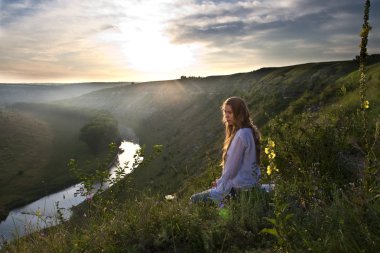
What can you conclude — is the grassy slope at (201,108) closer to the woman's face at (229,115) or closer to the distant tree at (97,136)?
the woman's face at (229,115)

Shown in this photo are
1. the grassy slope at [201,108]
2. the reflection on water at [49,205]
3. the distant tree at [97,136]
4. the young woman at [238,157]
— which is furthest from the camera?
the distant tree at [97,136]

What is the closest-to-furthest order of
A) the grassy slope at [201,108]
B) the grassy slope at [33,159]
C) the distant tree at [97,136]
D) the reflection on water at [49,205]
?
the reflection on water at [49,205] < the grassy slope at [201,108] < the grassy slope at [33,159] < the distant tree at [97,136]

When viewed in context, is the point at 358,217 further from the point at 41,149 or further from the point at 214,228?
the point at 41,149

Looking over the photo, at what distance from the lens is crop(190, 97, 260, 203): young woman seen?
7184 mm

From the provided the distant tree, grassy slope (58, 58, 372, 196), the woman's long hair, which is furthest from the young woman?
the distant tree

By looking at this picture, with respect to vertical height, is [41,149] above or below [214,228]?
below

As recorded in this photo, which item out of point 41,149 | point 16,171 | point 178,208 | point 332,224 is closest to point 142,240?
point 178,208

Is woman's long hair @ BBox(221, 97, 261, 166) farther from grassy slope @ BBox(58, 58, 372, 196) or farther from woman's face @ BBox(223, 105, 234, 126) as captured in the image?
grassy slope @ BBox(58, 58, 372, 196)

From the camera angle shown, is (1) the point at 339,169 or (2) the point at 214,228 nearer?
(2) the point at 214,228

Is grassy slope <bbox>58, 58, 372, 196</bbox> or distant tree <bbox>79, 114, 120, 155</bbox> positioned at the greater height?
grassy slope <bbox>58, 58, 372, 196</bbox>

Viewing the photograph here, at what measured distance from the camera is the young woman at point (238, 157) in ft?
23.6

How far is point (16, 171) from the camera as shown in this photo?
67.5 m

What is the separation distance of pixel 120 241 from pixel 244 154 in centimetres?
319

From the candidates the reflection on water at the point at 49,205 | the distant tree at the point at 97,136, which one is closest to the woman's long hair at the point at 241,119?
the reflection on water at the point at 49,205
